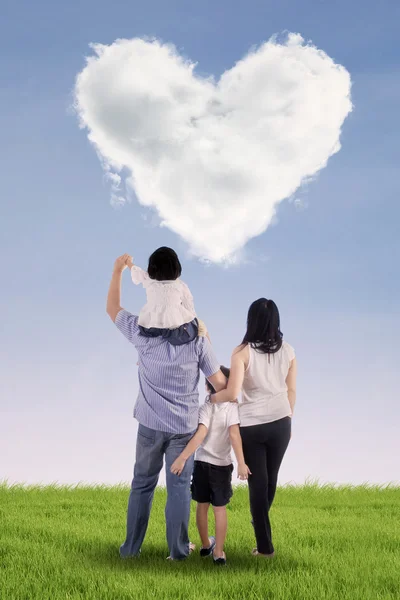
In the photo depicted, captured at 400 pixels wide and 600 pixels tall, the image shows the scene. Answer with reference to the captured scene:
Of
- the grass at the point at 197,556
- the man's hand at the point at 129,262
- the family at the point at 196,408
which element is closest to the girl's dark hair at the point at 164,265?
the family at the point at 196,408

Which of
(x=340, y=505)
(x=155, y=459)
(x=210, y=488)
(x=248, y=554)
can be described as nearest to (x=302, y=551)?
(x=248, y=554)

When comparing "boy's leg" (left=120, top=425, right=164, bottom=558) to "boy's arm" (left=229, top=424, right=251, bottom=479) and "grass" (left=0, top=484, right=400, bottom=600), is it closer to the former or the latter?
"grass" (left=0, top=484, right=400, bottom=600)

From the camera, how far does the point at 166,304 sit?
5.70 m

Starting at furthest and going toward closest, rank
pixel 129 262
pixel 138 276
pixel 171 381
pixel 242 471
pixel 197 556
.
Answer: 1. pixel 197 556
2. pixel 129 262
3. pixel 138 276
4. pixel 171 381
5. pixel 242 471

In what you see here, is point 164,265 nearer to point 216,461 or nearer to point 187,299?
point 187,299

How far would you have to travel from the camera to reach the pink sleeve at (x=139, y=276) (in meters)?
5.79

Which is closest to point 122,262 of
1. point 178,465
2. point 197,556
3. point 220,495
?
point 178,465

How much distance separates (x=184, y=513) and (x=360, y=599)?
5.12 ft

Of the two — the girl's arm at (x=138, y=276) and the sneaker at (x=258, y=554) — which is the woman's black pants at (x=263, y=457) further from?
the girl's arm at (x=138, y=276)

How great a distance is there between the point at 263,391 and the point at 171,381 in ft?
2.62

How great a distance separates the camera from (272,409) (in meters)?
5.83

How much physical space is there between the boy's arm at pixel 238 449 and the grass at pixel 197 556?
82 cm

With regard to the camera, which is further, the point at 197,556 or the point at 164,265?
the point at 197,556

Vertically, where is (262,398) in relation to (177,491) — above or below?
above
